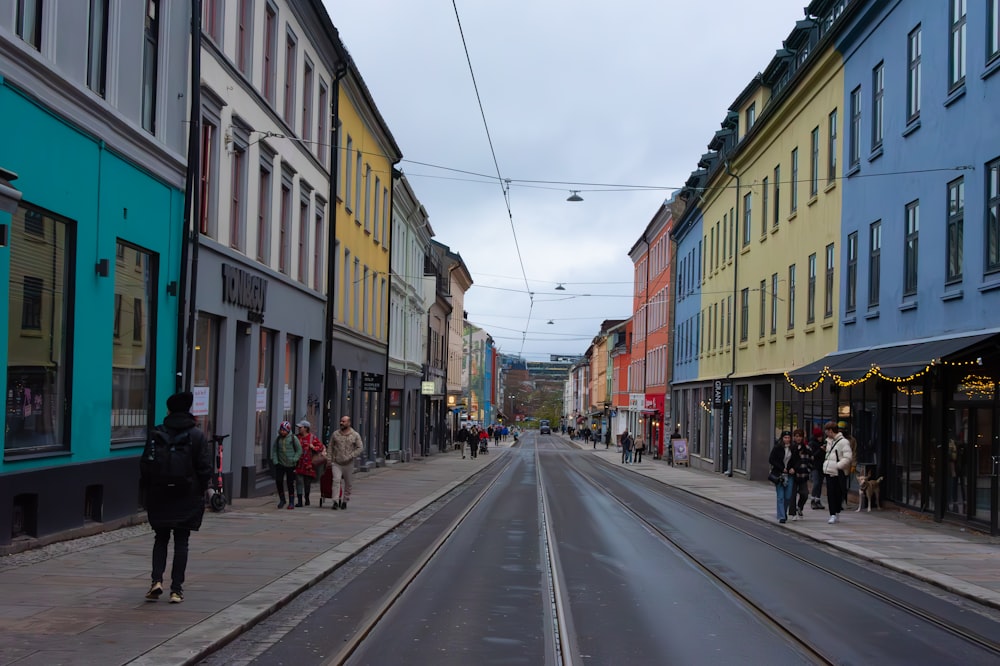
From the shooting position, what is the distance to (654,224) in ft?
225

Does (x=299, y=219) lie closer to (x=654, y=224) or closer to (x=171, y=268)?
(x=171, y=268)

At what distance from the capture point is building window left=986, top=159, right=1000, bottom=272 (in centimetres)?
1836

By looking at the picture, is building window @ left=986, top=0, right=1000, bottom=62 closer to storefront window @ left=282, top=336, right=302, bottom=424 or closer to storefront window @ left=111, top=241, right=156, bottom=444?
storefront window @ left=111, top=241, right=156, bottom=444

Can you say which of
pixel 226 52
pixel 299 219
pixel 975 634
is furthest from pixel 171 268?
pixel 975 634

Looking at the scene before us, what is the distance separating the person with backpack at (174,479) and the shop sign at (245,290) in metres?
11.0

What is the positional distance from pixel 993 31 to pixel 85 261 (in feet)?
49.1

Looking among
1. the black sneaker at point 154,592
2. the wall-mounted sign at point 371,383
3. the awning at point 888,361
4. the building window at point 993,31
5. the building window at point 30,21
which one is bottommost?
the black sneaker at point 154,592

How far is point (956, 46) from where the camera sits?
20.5 metres

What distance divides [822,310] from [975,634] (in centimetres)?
2068

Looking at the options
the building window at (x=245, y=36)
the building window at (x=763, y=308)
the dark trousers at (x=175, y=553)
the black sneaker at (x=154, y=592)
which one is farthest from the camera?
the building window at (x=763, y=308)

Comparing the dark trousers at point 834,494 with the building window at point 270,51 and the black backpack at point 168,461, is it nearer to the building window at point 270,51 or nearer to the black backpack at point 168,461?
the building window at point 270,51

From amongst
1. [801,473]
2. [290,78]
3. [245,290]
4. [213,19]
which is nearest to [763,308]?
[801,473]

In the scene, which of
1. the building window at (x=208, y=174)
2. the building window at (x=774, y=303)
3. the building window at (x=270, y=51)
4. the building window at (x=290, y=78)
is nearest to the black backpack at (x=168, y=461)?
the building window at (x=208, y=174)

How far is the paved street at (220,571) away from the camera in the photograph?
7922 millimetres
